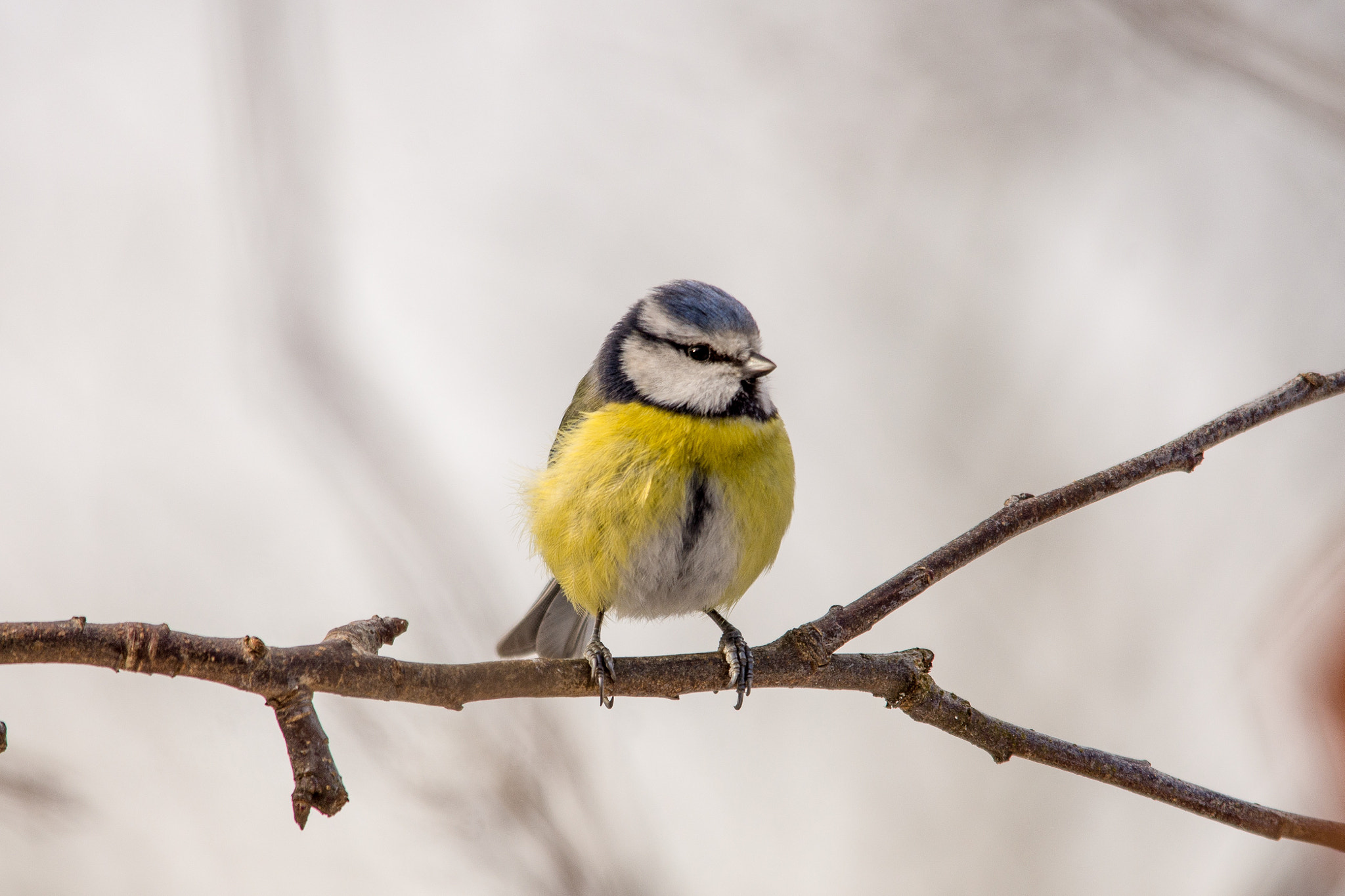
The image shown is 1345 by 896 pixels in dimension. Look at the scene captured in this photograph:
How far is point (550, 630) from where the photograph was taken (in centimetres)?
192

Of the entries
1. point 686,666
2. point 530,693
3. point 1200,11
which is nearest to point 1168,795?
point 686,666

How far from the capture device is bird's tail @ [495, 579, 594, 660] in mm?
1897

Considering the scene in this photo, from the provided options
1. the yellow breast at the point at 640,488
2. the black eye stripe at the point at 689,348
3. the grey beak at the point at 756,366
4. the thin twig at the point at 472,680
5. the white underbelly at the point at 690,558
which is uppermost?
the black eye stripe at the point at 689,348

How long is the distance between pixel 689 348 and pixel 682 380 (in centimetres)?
6

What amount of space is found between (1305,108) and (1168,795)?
118 cm

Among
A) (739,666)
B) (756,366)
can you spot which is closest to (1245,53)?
(756,366)

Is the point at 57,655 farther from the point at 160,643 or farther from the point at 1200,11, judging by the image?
the point at 1200,11

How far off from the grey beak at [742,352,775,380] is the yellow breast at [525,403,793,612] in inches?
3.0

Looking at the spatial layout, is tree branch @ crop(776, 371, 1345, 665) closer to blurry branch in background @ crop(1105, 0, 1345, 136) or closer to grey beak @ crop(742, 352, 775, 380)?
grey beak @ crop(742, 352, 775, 380)

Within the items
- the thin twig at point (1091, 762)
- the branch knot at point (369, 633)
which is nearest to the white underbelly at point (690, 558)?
the thin twig at point (1091, 762)

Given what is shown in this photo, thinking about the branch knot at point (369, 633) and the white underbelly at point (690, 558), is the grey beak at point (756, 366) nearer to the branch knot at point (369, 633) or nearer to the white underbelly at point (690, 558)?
the white underbelly at point (690, 558)

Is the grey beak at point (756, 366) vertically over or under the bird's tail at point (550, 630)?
over

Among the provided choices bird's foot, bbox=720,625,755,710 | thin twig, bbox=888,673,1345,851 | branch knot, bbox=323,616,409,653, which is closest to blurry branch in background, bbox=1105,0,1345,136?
thin twig, bbox=888,673,1345,851

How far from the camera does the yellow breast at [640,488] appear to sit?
152cm
